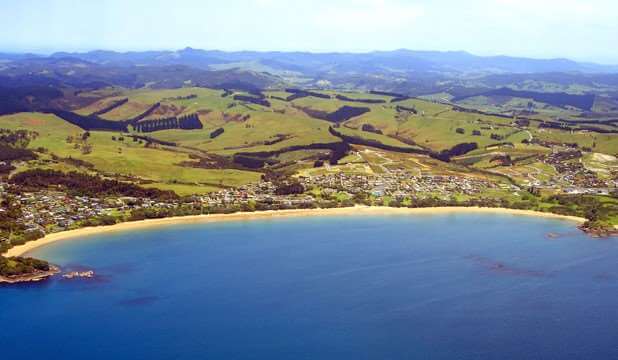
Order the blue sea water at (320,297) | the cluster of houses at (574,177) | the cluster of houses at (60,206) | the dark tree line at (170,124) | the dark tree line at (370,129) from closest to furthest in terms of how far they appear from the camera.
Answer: the blue sea water at (320,297) < the cluster of houses at (60,206) < the cluster of houses at (574,177) < the dark tree line at (370,129) < the dark tree line at (170,124)

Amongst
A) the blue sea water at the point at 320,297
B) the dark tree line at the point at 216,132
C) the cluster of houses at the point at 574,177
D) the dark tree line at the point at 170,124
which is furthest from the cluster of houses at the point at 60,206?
the dark tree line at the point at 170,124

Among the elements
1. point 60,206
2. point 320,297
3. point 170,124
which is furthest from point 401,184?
point 170,124

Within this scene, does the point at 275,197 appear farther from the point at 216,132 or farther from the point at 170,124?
the point at 170,124

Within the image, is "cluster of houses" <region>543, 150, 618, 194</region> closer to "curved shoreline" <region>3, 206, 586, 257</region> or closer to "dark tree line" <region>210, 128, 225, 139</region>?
"curved shoreline" <region>3, 206, 586, 257</region>

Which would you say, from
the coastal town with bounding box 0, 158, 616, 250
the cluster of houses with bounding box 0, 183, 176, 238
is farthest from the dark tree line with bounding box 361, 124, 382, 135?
the cluster of houses with bounding box 0, 183, 176, 238

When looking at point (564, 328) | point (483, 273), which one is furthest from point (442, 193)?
point (564, 328)

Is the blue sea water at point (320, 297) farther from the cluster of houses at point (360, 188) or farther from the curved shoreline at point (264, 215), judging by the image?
the cluster of houses at point (360, 188)
